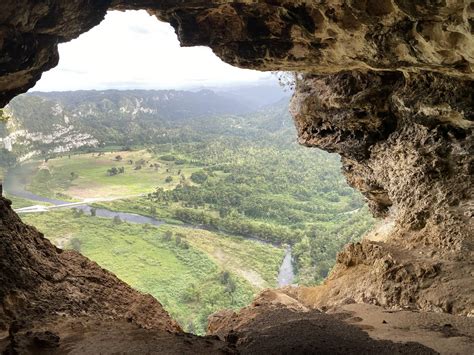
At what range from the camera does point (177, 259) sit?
67375mm

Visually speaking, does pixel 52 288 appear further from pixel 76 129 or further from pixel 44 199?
pixel 76 129

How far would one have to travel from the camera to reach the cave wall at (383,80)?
29.5 feet

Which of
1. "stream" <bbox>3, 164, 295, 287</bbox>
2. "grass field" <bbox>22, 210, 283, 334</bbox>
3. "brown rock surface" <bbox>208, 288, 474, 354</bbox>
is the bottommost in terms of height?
"grass field" <bbox>22, 210, 283, 334</bbox>

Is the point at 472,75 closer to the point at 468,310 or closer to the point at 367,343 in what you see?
the point at 468,310

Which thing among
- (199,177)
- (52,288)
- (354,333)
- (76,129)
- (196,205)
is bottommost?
(196,205)

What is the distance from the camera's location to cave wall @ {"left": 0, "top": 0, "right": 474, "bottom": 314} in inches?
353

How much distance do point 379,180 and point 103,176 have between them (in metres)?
102

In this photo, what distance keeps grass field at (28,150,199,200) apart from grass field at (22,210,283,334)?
17.7m

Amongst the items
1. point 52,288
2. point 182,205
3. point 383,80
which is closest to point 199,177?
point 182,205

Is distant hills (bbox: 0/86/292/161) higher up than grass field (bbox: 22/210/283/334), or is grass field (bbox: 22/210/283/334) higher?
distant hills (bbox: 0/86/292/161)

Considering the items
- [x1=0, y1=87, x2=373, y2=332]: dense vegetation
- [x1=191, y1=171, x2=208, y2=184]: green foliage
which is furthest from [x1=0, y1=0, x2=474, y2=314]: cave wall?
[x1=191, y1=171, x2=208, y2=184]: green foliage

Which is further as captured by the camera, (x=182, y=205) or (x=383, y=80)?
(x=182, y=205)

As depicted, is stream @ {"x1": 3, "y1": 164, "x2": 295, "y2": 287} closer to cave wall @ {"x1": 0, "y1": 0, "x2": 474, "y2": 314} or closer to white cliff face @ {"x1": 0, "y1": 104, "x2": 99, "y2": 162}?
white cliff face @ {"x1": 0, "y1": 104, "x2": 99, "y2": 162}

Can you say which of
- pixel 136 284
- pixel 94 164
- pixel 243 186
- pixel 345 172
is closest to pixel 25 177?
pixel 94 164
